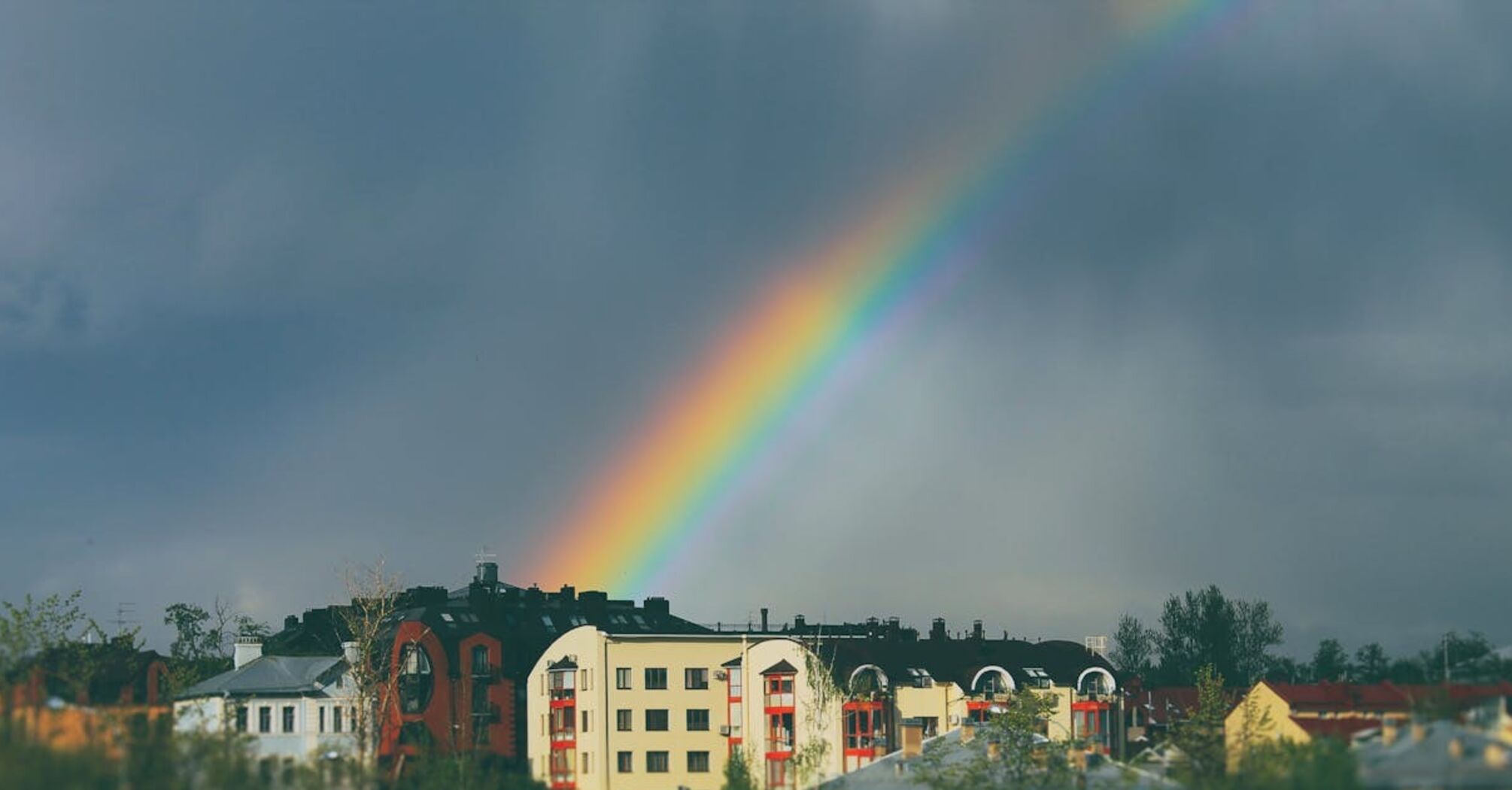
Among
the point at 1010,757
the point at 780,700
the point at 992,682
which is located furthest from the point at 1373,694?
the point at 780,700

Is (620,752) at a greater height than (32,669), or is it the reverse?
(32,669)

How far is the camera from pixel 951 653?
14538cm

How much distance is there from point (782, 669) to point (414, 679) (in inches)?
1169

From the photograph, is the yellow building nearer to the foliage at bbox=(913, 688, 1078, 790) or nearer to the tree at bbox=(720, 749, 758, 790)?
the tree at bbox=(720, 749, 758, 790)

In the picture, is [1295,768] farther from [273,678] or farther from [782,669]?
[273,678]

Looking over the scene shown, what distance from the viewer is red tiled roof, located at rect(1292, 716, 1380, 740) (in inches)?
3913

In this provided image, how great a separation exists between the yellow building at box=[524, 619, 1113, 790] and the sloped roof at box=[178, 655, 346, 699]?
1869 cm

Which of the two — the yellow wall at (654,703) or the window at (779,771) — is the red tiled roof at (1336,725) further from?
the yellow wall at (654,703)

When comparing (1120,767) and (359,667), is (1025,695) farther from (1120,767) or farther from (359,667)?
(359,667)

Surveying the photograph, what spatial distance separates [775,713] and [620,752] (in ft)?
44.8

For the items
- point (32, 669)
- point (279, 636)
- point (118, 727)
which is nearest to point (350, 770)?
point (118, 727)

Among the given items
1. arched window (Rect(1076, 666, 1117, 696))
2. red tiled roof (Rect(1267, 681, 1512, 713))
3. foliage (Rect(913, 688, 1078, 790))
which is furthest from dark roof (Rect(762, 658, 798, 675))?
red tiled roof (Rect(1267, 681, 1512, 713))

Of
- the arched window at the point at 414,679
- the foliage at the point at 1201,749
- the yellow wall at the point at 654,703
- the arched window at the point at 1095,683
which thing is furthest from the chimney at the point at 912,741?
the arched window at the point at 414,679

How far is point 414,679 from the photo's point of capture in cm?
14200
